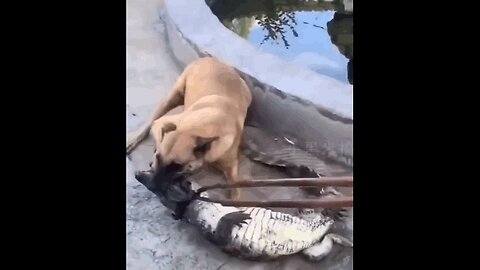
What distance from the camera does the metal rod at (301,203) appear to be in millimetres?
1229

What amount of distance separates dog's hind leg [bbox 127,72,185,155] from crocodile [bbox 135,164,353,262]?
0.25 ft

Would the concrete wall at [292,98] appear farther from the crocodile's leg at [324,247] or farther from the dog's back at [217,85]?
the crocodile's leg at [324,247]

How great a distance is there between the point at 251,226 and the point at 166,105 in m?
0.30

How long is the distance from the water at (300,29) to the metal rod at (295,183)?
7.9 inches

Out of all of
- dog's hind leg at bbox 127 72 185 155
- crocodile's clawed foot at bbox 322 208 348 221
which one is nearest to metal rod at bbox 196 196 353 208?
crocodile's clawed foot at bbox 322 208 348 221

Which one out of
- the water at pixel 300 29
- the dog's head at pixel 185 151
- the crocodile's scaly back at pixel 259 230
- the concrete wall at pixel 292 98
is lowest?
the crocodile's scaly back at pixel 259 230

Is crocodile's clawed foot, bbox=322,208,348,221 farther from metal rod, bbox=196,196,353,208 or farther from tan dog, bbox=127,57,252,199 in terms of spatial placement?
tan dog, bbox=127,57,252,199

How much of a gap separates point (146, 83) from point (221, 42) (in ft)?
0.58

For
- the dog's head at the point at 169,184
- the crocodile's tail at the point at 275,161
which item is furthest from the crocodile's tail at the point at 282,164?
the dog's head at the point at 169,184
